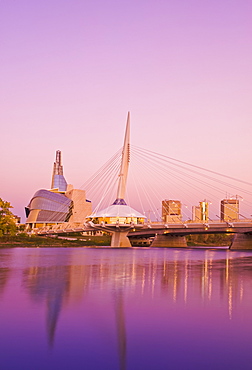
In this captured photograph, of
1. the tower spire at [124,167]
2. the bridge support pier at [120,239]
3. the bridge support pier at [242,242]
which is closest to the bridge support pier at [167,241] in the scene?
the bridge support pier at [120,239]

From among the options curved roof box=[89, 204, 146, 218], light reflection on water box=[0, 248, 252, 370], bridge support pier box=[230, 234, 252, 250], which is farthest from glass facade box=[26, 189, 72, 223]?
light reflection on water box=[0, 248, 252, 370]

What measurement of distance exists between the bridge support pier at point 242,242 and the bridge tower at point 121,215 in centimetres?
2378

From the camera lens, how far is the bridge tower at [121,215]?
87812 millimetres

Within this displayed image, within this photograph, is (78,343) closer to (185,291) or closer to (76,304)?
(76,304)

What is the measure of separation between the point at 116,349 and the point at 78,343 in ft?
3.59

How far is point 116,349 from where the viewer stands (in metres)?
9.27

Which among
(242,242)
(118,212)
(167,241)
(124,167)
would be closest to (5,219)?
(124,167)

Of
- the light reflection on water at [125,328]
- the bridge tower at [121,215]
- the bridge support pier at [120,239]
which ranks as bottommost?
the light reflection on water at [125,328]

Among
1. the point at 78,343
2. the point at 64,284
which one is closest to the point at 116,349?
the point at 78,343

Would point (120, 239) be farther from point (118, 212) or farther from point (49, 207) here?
point (49, 207)

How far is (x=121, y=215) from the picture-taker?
325ft

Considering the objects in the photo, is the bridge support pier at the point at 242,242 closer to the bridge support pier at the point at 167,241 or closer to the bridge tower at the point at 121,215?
the bridge support pier at the point at 167,241

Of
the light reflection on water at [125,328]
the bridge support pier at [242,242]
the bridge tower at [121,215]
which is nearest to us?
the light reflection on water at [125,328]

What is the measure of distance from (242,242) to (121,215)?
31297mm
